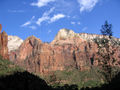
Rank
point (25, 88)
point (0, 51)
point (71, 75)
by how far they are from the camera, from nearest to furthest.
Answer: point (25, 88)
point (0, 51)
point (71, 75)

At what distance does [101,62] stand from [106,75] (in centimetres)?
301

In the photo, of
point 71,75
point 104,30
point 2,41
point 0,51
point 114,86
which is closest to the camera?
point 114,86

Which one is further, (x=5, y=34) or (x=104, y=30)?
(x=5, y=34)

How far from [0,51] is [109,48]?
10789 centimetres

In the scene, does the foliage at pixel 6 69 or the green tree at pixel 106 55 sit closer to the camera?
the green tree at pixel 106 55

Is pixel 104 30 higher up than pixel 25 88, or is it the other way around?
pixel 104 30

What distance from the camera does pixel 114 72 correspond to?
29.3 meters

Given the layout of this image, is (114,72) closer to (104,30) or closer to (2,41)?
(104,30)

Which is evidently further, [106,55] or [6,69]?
[6,69]

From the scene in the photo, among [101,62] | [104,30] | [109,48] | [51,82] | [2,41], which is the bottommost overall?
[51,82]

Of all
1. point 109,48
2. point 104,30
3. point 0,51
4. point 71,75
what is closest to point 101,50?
point 109,48

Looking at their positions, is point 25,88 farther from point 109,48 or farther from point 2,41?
point 2,41

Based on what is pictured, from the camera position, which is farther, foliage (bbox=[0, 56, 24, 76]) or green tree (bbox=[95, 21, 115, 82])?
foliage (bbox=[0, 56, 24, 76])

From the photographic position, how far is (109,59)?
2836 cm
